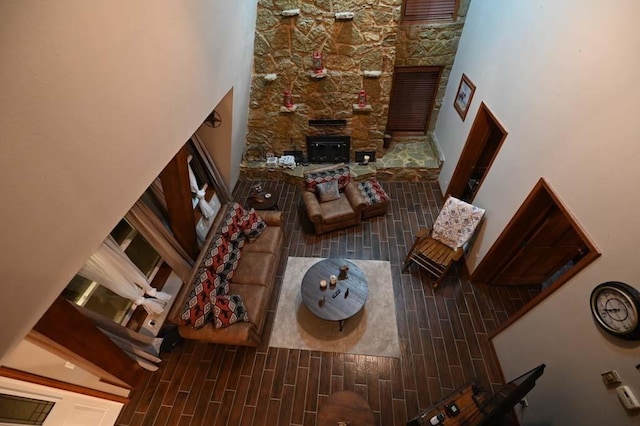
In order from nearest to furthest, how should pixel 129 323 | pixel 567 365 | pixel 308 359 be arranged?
pixel 567 365, pixel 129 323, pixel 308 359

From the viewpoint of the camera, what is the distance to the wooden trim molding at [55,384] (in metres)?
2.17

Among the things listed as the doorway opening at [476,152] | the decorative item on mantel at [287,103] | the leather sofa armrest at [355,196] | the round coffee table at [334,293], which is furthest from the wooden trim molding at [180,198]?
the doorway opening at [476,152]

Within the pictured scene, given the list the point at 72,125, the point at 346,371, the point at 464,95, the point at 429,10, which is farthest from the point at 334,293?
the point at 429,10

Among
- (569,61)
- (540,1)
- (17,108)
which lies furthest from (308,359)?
(540,1)

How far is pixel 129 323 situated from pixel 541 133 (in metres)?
4.67

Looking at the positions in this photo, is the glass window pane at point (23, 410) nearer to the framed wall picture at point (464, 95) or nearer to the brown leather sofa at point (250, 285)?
the brown leather sofa at point (250, 285)

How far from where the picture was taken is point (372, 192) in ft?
15.7

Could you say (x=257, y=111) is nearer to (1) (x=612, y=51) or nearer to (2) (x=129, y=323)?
(2) (x=129, y=323)

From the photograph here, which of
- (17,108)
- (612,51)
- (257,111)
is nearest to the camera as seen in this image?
(17,108)

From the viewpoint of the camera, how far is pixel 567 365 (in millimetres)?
2363

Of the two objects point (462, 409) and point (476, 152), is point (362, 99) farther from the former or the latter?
Result: point (462, 409)

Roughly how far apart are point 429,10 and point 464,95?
4.75 feet

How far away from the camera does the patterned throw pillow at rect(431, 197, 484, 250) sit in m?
3.75

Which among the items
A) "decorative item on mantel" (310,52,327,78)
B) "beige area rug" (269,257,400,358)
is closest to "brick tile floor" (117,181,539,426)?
"beige area rug" (269,257,400,358)
